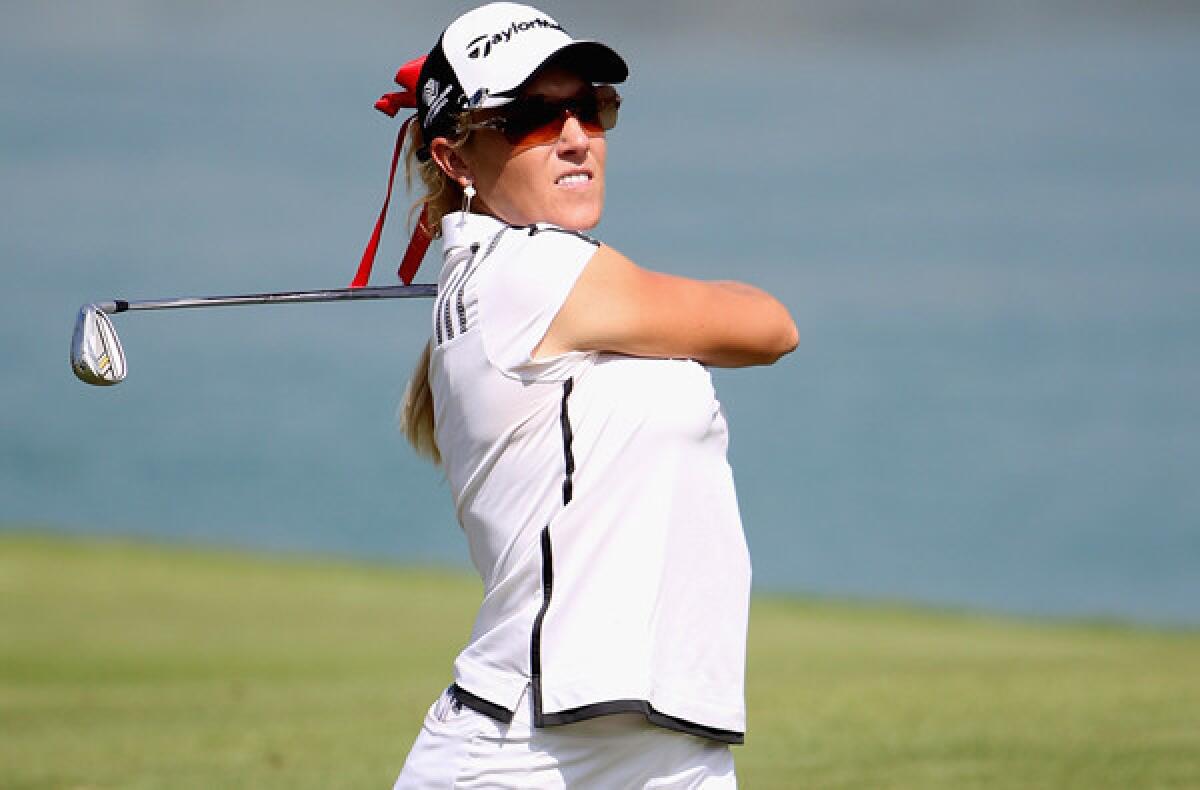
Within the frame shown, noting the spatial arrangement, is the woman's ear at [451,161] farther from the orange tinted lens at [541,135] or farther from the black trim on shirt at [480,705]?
the black trim on shirt at [480,705]

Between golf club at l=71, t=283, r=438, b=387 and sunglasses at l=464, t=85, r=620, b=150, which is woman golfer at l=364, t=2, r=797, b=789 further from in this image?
golf club at l=71, t=283, r=438, b=387

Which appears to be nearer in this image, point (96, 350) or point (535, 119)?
point (535, 119)

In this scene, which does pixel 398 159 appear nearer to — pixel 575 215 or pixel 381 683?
pixel 575 215

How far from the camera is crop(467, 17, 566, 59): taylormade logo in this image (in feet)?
8.69

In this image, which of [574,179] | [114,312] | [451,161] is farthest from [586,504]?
[114,312]

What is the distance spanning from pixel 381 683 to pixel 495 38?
756 centimetres

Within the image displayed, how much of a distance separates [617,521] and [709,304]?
0.35m

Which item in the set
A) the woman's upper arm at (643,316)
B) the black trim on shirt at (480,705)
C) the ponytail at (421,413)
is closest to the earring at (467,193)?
the ponytail at (421,413)

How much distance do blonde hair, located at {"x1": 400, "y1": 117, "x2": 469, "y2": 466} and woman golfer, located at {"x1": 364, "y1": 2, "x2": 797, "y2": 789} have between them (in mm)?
221

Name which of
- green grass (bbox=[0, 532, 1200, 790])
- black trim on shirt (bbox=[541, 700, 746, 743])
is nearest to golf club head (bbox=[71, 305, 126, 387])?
black trim on shirt (bbox=[541, 700, 746, 743])

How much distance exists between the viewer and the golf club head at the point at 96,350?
124 inches

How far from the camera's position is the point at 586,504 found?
2.43 meters

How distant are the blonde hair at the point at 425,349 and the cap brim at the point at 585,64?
8.9 inches

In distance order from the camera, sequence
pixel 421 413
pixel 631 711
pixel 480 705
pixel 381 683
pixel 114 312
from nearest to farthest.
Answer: pixel 631 711 → pixel 480 705 → pixel 421 413 → pixel 114 312 → pixel 381 683
